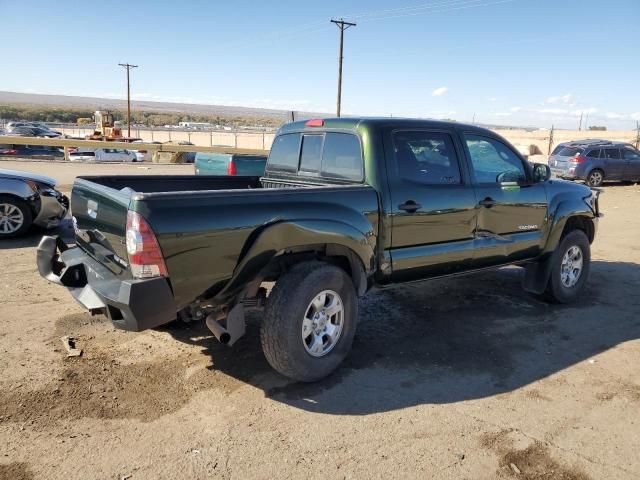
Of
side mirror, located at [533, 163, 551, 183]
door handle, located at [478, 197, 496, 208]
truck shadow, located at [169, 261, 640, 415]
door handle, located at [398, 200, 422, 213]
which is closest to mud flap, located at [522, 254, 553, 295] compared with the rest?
truck shadow, located at [169, 261, 640, 415]

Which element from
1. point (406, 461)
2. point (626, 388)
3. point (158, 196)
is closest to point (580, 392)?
point (626, 388)

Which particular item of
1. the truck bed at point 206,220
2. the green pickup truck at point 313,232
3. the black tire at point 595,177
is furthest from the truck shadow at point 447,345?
the black tire at point 595,177

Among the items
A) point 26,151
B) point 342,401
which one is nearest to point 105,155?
point 26,151

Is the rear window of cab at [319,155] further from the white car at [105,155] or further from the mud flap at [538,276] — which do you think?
the white car at [105,155]

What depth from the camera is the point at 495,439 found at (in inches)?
123

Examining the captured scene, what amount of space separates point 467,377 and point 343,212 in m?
1.55

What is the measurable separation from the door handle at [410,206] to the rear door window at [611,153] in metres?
18.3

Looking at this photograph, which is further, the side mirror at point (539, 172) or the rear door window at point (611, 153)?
the rear door window at point (611, 153)

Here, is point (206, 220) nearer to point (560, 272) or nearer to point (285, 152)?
point (285, 152)

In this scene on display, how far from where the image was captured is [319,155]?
4.58m

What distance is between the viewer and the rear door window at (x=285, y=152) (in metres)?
4.86

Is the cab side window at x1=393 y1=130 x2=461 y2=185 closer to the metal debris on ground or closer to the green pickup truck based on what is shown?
the green pickup truck

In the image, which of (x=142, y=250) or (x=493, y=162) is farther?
(x=493, y=162)

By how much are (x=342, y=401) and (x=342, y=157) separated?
6.42 ft
